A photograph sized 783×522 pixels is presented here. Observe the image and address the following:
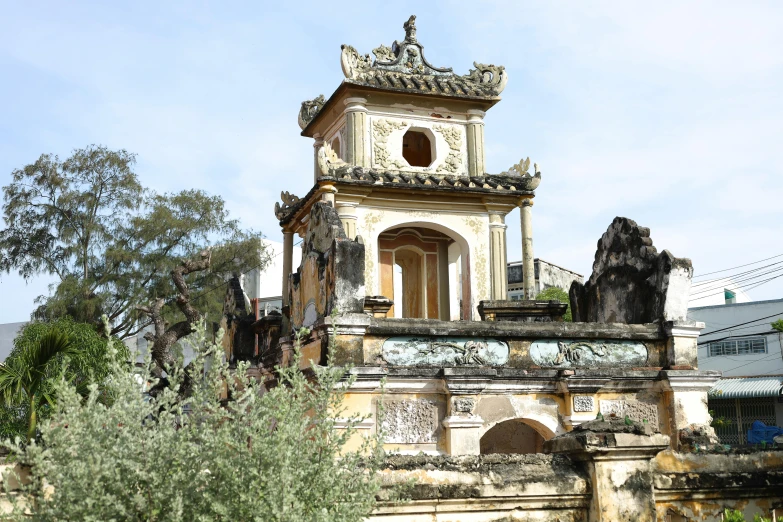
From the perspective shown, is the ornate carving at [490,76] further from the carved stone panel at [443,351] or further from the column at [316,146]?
the carved stone panel at [443,351]

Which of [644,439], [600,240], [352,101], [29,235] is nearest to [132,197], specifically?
[29,235]

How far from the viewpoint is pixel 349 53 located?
16.7m

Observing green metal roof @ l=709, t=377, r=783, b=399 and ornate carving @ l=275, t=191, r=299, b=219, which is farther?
green metal roof @ l=709, t=377, r=783, b=399

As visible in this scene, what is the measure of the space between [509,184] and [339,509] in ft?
43.1

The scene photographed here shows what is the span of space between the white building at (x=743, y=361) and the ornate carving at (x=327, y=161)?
69.2 feet

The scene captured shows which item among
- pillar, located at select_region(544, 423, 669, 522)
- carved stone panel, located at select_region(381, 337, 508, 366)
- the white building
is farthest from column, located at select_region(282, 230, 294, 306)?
the white building

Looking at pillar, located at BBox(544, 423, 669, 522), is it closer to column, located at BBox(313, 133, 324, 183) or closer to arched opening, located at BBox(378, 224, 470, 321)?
arched opening, located at BBox(378, 224, 470, 321)

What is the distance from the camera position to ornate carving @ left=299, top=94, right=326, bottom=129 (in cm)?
1892

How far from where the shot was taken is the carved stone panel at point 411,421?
1027cm

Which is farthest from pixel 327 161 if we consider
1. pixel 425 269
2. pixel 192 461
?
pixel 192 461

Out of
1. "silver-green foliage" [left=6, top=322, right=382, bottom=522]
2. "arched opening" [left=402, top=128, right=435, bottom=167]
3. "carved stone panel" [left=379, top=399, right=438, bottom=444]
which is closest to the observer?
"silver-green foliage" [left=6, top=322, right=382, bottom=522]

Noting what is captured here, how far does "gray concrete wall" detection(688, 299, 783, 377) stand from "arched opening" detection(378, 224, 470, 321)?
18989 millimetres

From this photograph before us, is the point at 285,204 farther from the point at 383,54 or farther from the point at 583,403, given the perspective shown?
the point at 583,403

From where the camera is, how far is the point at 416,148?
19.0 metres
